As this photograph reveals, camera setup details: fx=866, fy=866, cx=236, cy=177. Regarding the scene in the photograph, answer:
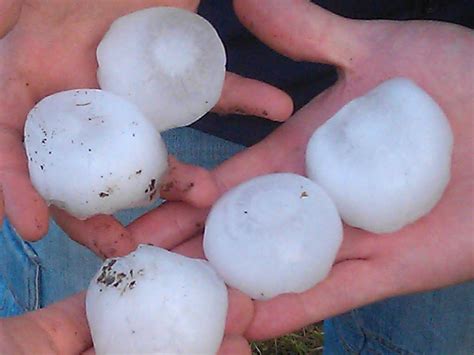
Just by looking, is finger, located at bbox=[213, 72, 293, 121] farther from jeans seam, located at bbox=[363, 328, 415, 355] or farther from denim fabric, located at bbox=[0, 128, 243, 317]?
jeans seam, located at bbox=[363, 328, 415, 355]

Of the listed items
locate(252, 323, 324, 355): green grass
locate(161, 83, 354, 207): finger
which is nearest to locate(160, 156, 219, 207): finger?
locate(161, 83, 354, 207): finger

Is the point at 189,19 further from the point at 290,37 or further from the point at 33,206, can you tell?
the point at 33,206

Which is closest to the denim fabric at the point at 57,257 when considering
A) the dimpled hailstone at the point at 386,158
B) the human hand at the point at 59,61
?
the human hand at the point at 59,61

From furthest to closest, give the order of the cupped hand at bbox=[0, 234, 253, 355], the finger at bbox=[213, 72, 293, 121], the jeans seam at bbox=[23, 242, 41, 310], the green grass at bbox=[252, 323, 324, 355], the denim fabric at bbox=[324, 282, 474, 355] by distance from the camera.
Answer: the green grass at bbox=[252, 323, 324, 355] < the jeans seam at bbox=[23, 242, 41, 310] < the denim fabric at bbox=[324, 282, 474, 355] < the finger at bbox=[213, 72, 293, 121] < the cupped hand at bbox=[0, 234, 253, 355]

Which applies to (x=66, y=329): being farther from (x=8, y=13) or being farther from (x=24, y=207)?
(x=8, y=13)

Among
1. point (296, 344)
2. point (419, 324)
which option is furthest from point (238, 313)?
point (296, 344)

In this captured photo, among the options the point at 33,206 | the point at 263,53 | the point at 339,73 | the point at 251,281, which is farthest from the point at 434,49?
the point at 33,206
